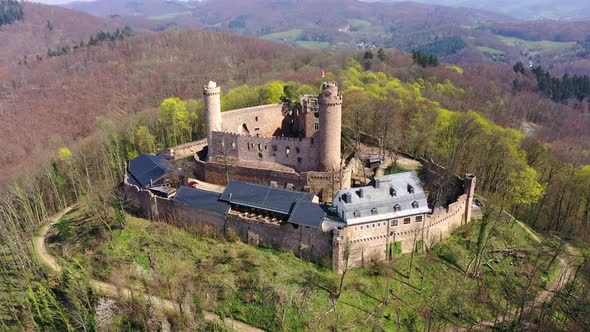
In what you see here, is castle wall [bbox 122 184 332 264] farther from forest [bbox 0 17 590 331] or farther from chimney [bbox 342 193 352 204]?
chimney [bbox 342 193 352 204]

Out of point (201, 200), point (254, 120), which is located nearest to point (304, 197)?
point (201, 200)

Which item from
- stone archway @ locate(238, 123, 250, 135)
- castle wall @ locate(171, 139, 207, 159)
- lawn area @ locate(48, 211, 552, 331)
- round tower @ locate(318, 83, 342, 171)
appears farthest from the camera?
stone archway @ locate(238, 123, 250, 135)

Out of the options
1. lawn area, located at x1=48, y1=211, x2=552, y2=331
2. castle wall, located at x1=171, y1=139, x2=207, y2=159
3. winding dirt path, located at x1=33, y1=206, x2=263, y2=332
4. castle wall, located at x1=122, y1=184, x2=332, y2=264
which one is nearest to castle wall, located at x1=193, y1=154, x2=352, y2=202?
castle wall, located at x1=122, y1=184, x2=332, y2=264

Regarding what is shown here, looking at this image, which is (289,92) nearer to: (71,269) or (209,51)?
(71,269)

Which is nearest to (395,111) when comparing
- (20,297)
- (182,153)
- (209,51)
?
(182,153)

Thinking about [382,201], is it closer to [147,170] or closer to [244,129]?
[244,129]

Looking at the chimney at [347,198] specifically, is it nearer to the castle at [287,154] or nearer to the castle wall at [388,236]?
the castle wall at [388,236]
